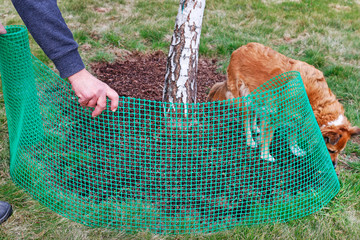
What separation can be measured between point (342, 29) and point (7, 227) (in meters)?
6.75

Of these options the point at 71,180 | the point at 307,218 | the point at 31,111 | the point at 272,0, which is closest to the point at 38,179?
the point at 71,180

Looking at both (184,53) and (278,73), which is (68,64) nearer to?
(184,53)

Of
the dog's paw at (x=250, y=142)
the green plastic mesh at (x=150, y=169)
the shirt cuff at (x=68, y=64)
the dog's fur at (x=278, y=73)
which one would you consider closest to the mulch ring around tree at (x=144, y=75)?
the dog's fur at (x=278, y=73)

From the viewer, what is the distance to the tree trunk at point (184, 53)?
3.17 meters

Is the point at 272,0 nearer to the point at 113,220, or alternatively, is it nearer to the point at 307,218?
the point at 307,218

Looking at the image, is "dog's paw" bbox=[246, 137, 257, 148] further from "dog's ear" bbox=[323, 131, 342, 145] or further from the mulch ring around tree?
the mulch ring around tree

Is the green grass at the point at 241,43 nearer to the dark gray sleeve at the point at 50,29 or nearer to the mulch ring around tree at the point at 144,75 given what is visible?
the mulch ring around tree at the point at 144,75

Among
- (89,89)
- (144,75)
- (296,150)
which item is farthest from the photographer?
(144,75)

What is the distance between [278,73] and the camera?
348 centimetres

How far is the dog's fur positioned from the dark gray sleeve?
171cm

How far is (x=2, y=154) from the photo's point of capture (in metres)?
3.16

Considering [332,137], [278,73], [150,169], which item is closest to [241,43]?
[278,73]

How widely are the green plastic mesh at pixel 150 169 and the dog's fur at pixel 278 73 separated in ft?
0.94

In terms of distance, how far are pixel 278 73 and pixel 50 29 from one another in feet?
8.17
